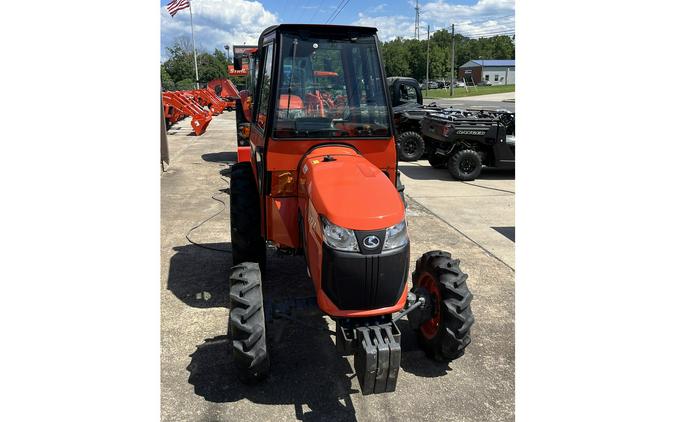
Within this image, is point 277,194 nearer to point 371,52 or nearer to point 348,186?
point 348,186

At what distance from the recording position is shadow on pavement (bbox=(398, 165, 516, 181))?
1045 centimetres

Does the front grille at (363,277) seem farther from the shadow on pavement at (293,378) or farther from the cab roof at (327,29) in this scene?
the cab roof at (327,29)

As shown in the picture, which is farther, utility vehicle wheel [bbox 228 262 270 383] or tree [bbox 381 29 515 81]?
tree [bbox 381 29 515 81]

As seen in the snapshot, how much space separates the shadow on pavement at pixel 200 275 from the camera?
4.47 meters

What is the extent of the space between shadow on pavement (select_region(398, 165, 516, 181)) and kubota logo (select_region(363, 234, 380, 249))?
7.75 m

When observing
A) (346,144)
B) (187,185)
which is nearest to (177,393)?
(346,144)

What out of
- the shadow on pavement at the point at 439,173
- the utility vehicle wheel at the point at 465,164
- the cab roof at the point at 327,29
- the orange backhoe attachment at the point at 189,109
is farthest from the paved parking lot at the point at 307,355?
the orange backhoe attachment at the point at 189,109

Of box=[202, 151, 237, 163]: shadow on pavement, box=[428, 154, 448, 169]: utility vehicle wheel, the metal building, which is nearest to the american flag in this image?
box=[202, 151, 237, 163]: shadow on pavement

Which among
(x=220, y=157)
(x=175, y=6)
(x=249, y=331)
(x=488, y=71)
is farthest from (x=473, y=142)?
(x=488, y=71)

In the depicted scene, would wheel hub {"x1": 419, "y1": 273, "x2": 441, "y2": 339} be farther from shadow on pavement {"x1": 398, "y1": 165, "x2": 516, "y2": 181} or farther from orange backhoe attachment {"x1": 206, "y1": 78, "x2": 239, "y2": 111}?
orange backhoe attachment {"x1": 206, "y1": 78, "x2": 239, "y2": 111}

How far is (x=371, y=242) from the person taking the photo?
2.77 meters

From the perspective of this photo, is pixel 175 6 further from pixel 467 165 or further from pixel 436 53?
pixel 436 53

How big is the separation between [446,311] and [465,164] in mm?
7279

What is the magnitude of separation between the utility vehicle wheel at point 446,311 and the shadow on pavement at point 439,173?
6.98 metres
